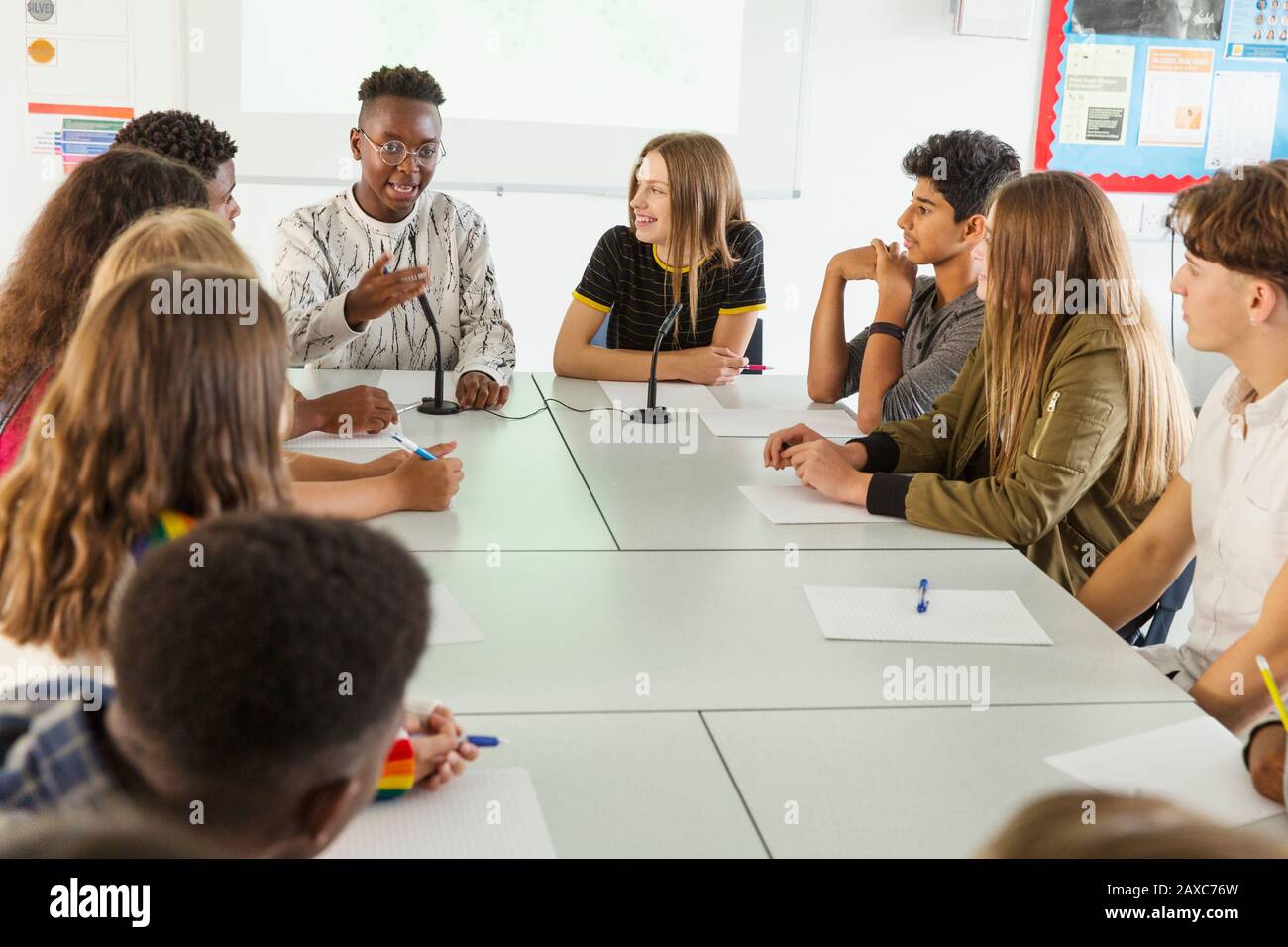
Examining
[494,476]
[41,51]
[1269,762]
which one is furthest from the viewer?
[41,51]

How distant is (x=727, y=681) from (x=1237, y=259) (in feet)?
2.96

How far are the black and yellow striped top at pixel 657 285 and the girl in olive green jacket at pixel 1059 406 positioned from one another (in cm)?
102

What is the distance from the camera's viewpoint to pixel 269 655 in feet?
2.43

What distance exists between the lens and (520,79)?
4.23m

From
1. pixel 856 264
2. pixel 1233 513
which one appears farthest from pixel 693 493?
pixel 856 264

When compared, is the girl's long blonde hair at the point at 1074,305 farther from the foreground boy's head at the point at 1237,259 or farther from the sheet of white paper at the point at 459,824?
the sheet of white paper at the point at 459,824

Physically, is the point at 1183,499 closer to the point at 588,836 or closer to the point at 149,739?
the point at 588,836

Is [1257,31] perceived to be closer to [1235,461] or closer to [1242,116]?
[1242,116]

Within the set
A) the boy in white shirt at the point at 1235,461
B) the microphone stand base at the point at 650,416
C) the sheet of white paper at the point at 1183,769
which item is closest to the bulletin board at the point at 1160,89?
the microphone stand base at the point at 650,416

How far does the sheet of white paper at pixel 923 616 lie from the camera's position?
158 cm

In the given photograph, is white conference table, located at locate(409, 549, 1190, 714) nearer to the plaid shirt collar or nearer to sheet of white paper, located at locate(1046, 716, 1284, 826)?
sheet of white paper, located at locate(1046, 716, 1284, 826)

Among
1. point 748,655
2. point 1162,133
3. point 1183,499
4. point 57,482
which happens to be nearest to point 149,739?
point 57,482

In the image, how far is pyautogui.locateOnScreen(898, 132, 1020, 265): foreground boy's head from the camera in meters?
2.73

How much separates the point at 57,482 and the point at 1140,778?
1060 millimetres
